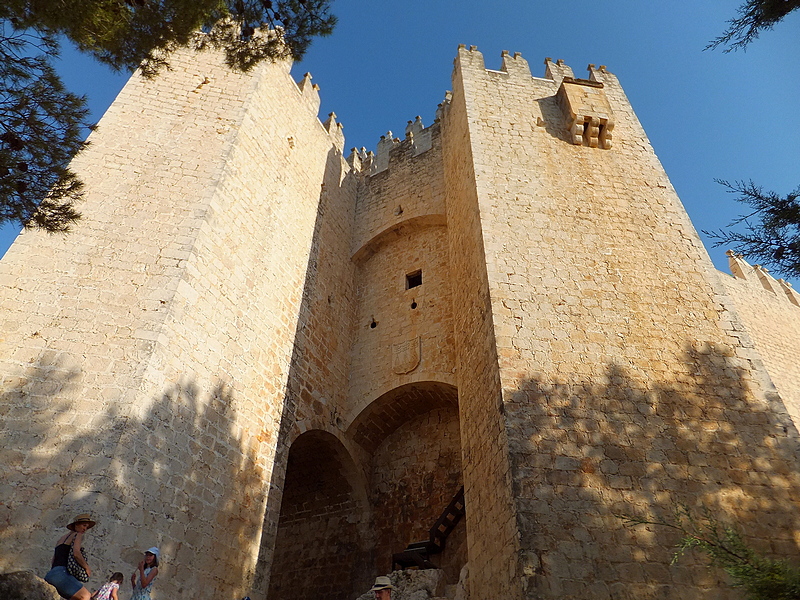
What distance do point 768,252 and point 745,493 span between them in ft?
8.43

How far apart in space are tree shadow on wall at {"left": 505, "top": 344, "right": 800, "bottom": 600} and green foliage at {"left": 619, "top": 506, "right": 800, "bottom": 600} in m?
0.10

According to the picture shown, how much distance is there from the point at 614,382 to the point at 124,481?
A: 5.19 meters

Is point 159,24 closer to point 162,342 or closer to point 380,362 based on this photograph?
point 162,342

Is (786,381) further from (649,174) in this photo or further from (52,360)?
(52,360)

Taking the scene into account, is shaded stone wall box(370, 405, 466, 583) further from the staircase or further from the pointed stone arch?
the staircase

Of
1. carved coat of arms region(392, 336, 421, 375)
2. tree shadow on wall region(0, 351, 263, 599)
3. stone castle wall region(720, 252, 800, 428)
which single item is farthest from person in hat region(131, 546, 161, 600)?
stone castle wall region(720, 252, 800, 428)

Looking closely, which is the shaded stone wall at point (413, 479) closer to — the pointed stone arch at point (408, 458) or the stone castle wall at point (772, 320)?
the pointed stone arch at point (408, 458)

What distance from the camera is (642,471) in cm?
538

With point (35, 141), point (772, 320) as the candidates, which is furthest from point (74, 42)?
point (772, 320)

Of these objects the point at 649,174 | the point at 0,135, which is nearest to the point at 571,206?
→ the point at 649,174

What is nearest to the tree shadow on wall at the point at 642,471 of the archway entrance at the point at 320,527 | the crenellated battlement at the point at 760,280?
the archway entrance at the point at 320,527

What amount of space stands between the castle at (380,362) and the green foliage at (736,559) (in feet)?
0.50

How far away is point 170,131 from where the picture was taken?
8500mm

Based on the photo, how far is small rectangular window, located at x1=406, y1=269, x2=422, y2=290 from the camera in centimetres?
1085
